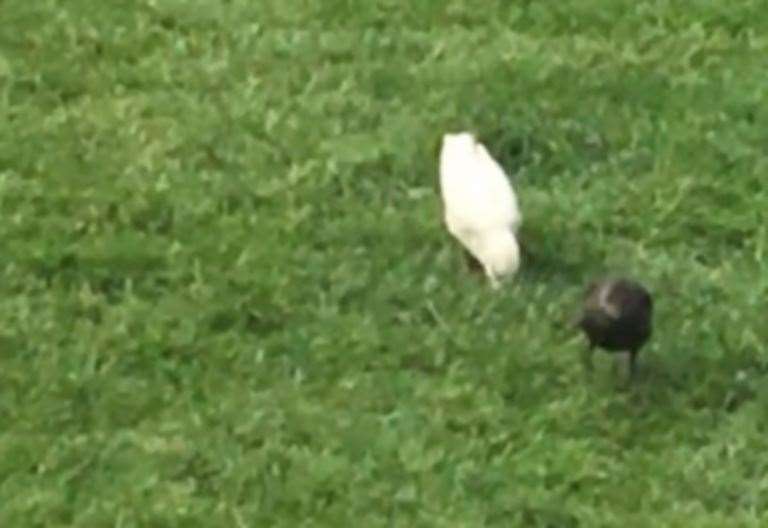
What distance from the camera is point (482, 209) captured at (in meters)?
5.76

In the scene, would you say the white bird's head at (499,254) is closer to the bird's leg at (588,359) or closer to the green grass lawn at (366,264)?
the green grass lawn at (366,264)

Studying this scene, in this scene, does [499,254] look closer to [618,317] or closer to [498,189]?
[498,189]

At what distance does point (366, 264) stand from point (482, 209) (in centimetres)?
30

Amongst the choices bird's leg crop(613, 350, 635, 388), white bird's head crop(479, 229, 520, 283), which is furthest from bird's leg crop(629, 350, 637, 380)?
white bird's head crop(479, 229, 520, 283)

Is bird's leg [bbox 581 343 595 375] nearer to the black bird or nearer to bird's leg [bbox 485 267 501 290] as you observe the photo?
the black bird

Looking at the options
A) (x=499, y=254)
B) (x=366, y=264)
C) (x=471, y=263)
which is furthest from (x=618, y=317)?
(x=366, y=264)

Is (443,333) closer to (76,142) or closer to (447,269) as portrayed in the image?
(447,269)

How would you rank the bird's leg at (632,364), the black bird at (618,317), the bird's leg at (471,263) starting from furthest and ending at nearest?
the bird's leg at (471,263), the bird's leg at (632,364), the black bird at (618,317)

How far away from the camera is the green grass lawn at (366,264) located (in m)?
5.21

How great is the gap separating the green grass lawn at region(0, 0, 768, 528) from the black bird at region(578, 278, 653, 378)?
0.41 ft

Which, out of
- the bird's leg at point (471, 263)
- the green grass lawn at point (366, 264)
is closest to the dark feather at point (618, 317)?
the green grass lawn at point (366, 264)

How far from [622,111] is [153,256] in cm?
135

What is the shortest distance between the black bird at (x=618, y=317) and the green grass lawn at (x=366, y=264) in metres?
0.13

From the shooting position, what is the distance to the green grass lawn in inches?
205
